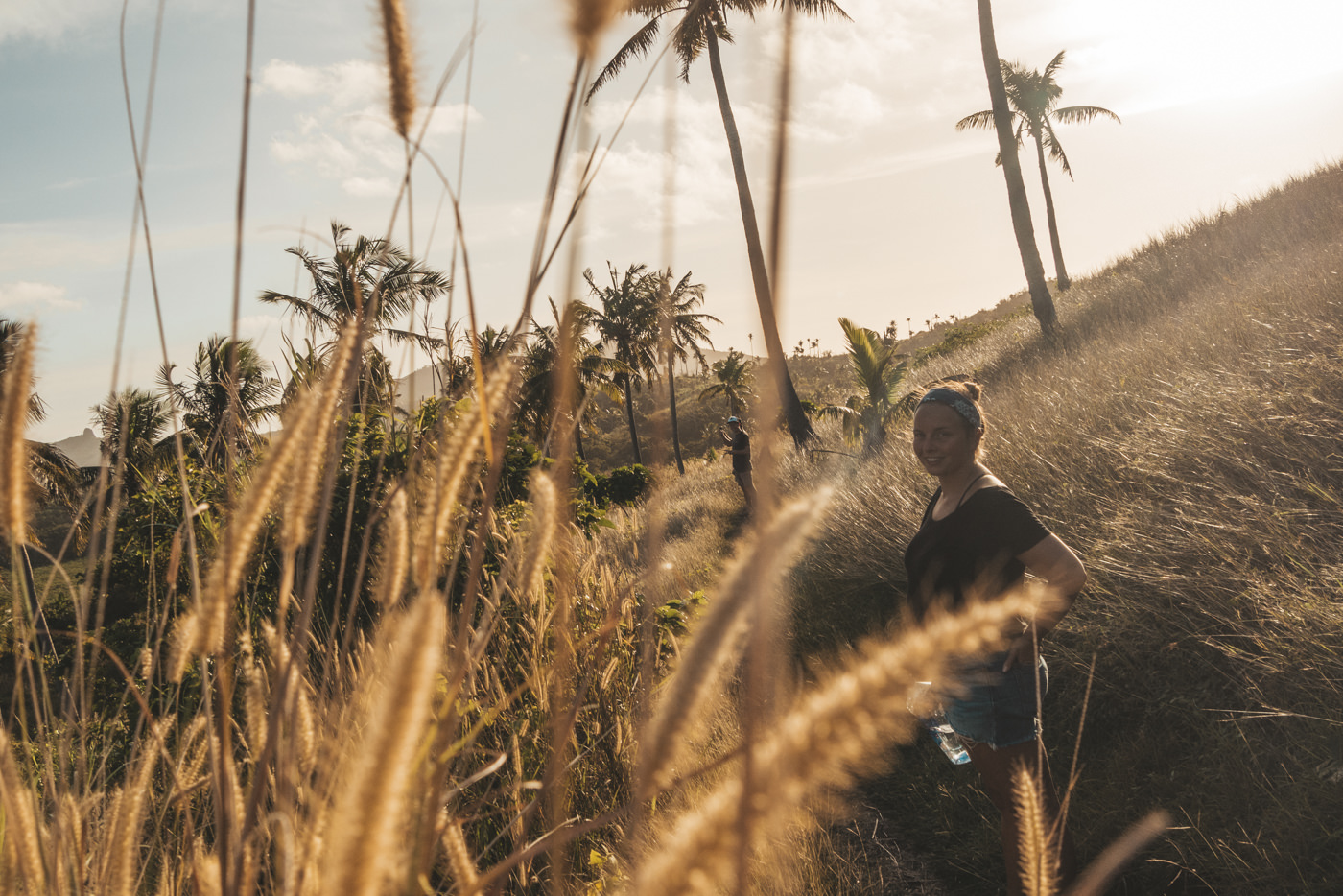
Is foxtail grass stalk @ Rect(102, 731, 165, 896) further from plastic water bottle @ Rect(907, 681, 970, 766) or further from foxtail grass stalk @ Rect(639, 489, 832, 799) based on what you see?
plastic water bottle @ Rect(907, 681, 970, 766)

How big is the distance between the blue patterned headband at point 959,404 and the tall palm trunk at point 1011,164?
35.9ft

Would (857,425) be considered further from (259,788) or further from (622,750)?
(259,788)

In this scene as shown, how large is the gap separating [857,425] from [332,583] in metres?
10.0

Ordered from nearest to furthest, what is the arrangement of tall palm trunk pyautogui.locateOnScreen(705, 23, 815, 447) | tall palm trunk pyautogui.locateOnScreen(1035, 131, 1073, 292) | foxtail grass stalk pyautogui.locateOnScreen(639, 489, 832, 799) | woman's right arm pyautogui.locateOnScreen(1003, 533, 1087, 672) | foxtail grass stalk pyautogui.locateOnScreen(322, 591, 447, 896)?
foxtail grass stalk pyautogui.locateOnScreen(322, 591, 447, 896)
foxtail grass stalk pyautogui.locateOnScreen(639, 489, 832, 799)
woman's right arm pyautogui.locateOnScreen(1003, 533, 1087, 672)
tall palm trunk pyautogui.locateOnScreen(705, 23, 815, 447)
tall palm trunk pyautogui.locateOnScreen(1035, 131, 1073, 292)

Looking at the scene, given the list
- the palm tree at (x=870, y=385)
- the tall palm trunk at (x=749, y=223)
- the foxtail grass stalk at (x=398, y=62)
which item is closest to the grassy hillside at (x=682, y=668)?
the foxtail grass stalk at (x=398, y=62)

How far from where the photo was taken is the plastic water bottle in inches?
104

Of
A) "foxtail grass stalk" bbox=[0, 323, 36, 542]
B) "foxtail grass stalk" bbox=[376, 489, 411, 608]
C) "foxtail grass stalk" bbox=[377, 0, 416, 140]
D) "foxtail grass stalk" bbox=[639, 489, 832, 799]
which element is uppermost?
"foxtail grass stalk" bbox=[377, 0, 416, 140]

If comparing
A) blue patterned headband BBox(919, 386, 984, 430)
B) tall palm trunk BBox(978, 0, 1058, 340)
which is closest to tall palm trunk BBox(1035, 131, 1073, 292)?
tall palm trunk BBox(978, 0, 1058, 340)

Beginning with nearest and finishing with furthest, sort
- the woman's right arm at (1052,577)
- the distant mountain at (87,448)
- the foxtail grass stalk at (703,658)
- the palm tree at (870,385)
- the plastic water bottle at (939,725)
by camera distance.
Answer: the foxtail grass stalk at (703,658), the distant mountain at (87,448), the woman's right arm at (1052,577), the plastic water bottle at (939,725), the palm tree at (870,385)

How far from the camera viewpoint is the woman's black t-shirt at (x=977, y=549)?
255cm

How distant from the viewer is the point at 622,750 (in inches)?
116

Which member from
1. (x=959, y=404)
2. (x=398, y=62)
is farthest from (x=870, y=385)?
(x=398, y=62)

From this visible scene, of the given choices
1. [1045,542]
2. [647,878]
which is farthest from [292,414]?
[1045,542]

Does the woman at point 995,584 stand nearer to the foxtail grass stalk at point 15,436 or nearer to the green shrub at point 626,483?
the foxtail grass stalk at point 15,436
